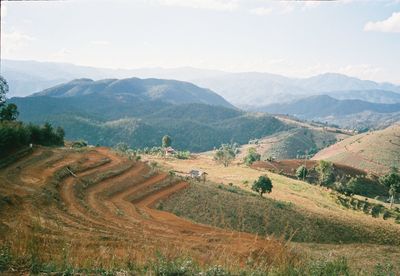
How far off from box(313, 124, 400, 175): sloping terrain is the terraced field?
116748 mm

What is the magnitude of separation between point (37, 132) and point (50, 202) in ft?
91.5

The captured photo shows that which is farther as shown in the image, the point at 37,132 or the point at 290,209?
the point at 37,132

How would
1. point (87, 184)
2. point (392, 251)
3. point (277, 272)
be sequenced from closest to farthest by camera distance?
point (277, 272), point (392, 251), point (87, 184)

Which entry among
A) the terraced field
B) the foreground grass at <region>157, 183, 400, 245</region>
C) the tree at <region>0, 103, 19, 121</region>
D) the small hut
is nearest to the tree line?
the tree at <region>0, 103, 19, 121</region>

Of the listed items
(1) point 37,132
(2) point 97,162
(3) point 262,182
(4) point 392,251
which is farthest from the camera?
(1) point 37,132

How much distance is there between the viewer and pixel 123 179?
39.2 meters

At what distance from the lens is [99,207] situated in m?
29.3

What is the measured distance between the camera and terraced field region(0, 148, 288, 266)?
48.2 feet

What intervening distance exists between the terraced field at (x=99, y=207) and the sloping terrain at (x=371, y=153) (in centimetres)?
11675

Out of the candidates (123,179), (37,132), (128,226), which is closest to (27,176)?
(123,179)

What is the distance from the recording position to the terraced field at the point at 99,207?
14688 mm

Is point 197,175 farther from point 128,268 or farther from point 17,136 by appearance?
point 128,268

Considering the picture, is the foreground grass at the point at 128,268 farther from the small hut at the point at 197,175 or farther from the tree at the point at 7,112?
the tree at the point at 7,112

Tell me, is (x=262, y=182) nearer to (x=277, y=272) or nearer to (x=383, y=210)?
(x=383, y=210)
